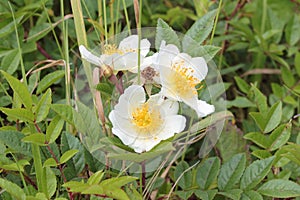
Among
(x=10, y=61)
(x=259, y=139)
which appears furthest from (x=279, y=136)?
(x=10, y=61)

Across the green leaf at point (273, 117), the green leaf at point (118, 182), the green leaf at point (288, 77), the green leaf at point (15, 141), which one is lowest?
the green leaf at point (288, 77)

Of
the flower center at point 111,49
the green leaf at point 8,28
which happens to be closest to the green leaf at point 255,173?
the flower center at point 111,49

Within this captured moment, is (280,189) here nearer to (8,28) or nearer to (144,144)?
(144,144)

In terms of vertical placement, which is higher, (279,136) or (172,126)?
(172,126)

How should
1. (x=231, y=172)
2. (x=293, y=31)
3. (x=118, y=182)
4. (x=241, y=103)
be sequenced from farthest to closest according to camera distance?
(x=293, y=31)
(x=241, y=103)
(x=231, y=172)
(x=118, y=182)

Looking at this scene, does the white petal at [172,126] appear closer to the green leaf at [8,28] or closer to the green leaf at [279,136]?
the green leaf at [279,136]

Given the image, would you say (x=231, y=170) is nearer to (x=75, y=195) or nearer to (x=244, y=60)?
(x=75, y=195)

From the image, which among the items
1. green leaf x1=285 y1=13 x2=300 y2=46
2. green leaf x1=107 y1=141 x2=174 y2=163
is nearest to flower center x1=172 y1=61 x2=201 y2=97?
green leaf x1=107 y1=141 x2=174 y2=163
